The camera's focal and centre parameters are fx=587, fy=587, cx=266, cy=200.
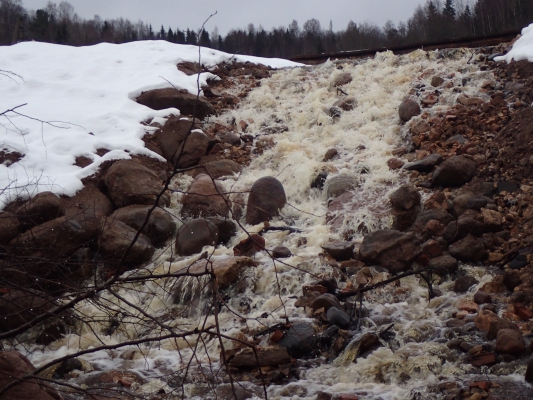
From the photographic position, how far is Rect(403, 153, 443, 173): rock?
874 cm

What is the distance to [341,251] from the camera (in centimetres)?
732

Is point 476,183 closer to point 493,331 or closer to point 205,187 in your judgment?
point 493,331

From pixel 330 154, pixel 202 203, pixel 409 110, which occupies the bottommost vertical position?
pixel 202 203

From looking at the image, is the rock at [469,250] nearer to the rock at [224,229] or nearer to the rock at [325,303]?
the rock at [325,303]

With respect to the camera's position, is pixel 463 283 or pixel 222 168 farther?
pixel 222 168

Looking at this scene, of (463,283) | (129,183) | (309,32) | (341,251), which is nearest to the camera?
(463,283)

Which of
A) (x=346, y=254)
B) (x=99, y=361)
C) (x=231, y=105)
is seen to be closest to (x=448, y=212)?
(x=346, y=254)

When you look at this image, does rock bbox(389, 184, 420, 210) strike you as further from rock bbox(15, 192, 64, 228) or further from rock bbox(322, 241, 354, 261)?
rock bbox(15, 192, 64, 228)

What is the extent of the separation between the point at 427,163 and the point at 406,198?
120 centimetres

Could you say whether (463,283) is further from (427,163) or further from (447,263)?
(427,163)

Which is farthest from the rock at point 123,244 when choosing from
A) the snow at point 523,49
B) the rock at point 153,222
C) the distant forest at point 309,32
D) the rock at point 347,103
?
the distant forest at point 309,32

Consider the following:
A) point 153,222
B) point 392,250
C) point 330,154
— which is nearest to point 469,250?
point 392,250

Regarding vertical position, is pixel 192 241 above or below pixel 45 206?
below

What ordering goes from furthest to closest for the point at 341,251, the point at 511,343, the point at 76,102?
1. the point at 76,102
2. the point at 341,251
3. the point at 511,343
